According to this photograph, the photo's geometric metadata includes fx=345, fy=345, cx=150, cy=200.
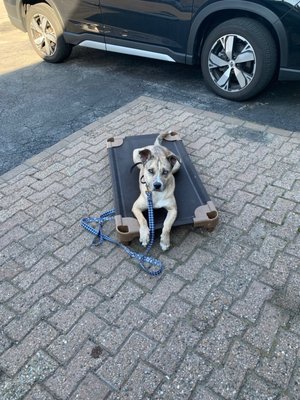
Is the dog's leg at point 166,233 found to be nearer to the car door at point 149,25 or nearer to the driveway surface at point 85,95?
the driveway surface at point 85,95

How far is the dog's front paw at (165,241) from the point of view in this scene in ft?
10.4

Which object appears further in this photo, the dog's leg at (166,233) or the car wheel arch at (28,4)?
the car wheel arch at (28,4)

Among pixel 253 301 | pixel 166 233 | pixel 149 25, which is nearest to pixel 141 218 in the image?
pixel 166 233

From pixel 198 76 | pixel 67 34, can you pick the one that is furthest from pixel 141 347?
pixel 67 34

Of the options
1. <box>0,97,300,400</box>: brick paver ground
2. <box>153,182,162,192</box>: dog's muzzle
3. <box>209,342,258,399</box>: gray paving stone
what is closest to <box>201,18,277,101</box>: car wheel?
<box>0,97,300,400</box>: brick paver ground

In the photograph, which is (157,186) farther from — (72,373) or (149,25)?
(149,25)

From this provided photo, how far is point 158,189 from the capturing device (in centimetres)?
317

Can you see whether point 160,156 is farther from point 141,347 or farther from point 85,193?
point 141,347

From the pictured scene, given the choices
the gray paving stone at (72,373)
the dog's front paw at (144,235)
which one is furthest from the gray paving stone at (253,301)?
the gray paving stone at (72,373)

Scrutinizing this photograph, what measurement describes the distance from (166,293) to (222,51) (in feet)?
13.1

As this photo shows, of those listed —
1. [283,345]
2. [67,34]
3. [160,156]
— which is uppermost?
[67,34]

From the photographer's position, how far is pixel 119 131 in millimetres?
5043

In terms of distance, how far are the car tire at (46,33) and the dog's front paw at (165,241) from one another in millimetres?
5185

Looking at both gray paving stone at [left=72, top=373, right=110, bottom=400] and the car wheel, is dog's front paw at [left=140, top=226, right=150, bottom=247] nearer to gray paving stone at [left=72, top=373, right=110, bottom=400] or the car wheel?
gray paving stone at [left=72, top=373, right=110, bottom=400]
